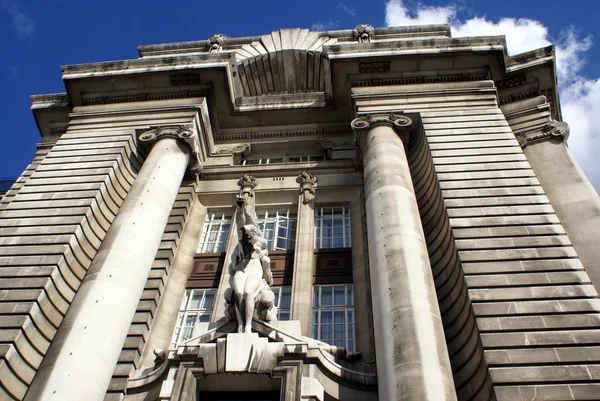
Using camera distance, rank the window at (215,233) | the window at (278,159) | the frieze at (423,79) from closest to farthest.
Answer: the window at (215,233) < the frieze at (423,79) < the window at (278,159)

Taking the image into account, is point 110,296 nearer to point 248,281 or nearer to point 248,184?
point 248,281

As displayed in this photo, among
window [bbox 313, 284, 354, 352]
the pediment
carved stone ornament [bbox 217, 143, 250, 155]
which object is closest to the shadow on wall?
window [bbox 313, 284, 354, 352]

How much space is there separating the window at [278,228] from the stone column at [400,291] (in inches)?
157

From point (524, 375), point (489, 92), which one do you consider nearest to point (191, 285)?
point (524, 375)

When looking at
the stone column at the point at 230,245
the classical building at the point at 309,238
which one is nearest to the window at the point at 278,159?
the classical building at the point at 309,238

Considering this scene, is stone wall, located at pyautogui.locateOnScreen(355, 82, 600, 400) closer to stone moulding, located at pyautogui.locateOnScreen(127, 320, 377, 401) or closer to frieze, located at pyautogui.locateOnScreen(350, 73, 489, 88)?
frieze, located at pyautogui.locateOnScreen(350, 73, 489, 88)

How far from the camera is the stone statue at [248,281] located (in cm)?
1371

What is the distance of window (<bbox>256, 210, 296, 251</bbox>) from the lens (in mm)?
20084

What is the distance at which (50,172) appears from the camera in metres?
19.6

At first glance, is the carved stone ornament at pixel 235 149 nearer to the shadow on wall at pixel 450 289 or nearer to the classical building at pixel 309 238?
the classical building at pixel 309 238

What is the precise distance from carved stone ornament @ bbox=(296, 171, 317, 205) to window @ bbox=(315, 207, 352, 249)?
2.13 feet

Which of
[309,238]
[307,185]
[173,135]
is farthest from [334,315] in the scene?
[173,135]

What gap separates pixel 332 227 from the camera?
812 inches

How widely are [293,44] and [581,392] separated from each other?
23.5 m
